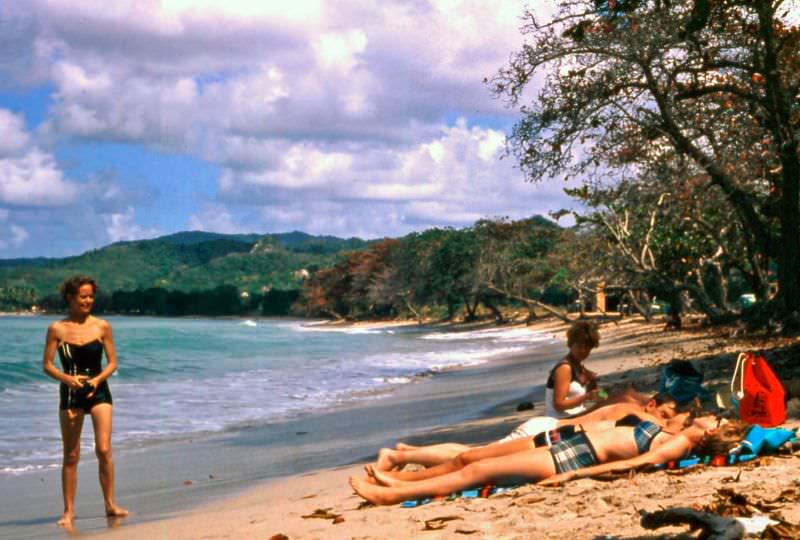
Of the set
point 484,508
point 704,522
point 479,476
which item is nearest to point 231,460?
point 479,476

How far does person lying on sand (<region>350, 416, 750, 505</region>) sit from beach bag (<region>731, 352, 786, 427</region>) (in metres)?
0.68

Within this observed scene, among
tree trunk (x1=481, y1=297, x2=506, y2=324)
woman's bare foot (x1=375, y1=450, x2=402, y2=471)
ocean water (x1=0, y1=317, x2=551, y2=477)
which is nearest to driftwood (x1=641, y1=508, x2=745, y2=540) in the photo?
woman's bare foot (x1=375, y1=450, x2=402, y2=471)

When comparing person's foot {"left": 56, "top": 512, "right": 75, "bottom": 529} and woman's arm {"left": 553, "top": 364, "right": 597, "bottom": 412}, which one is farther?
person's foot {"left": 56, "top": 512, "right": 75, "bottom": 529}

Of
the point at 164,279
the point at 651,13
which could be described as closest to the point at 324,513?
the point at 651,13

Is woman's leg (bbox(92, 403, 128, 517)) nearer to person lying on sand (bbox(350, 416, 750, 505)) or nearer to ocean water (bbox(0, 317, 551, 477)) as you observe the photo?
person lying on sand (bbox(350, 416, 750, 505))

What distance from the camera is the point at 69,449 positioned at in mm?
6465

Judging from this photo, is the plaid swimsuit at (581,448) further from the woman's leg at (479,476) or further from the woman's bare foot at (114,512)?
the woman's bare foot at (114,512)

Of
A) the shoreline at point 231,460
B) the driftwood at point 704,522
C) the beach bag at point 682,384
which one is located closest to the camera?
the driftwood at point 704,522

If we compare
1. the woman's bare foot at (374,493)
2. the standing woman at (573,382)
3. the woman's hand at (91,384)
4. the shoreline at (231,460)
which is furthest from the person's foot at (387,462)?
the woman's hand at (91,384)

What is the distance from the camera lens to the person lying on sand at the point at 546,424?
5723mm

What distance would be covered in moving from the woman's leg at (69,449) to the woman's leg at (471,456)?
207cm

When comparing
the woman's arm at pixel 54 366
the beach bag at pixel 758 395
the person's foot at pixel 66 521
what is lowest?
the person's foot at pixel 66 521

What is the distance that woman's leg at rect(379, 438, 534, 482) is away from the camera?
5.53 metres

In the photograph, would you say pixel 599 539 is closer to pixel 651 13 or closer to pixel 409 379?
pixel 651 13
